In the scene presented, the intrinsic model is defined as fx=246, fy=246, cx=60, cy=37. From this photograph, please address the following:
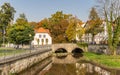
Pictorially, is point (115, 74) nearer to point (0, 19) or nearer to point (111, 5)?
point (111, 5)

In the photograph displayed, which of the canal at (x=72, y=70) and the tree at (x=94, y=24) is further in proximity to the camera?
the tree at (x=94, y=24)

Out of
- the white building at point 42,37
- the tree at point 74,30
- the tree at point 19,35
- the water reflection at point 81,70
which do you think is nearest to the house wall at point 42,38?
the white building at point 42,37

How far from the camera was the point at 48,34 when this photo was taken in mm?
93000

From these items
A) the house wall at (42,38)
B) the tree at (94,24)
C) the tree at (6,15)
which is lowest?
A: the house wall at (42,38)

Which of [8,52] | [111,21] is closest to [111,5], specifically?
[111,21]

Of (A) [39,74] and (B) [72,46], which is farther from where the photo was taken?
(B) [72,46]

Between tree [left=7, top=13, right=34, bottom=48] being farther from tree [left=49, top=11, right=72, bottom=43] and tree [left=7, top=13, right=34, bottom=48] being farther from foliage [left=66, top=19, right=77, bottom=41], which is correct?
tree [left=49, top=11, right=72, bottom=43]

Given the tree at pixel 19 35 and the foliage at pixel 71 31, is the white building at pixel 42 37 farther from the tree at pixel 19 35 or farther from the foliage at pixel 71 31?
the tree at pixel 19 35

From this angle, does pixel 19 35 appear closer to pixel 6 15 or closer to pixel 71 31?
pixel 6 15

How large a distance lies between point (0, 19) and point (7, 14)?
9.10 ft

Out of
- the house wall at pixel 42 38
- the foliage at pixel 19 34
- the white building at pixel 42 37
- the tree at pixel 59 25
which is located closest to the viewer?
the foliage at pixel 19 34

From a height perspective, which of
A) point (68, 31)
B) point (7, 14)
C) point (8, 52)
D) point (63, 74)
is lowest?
point (63, 74)

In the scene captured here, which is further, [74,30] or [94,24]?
[74,30]

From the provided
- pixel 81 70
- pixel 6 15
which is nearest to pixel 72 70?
pixel 81 70
